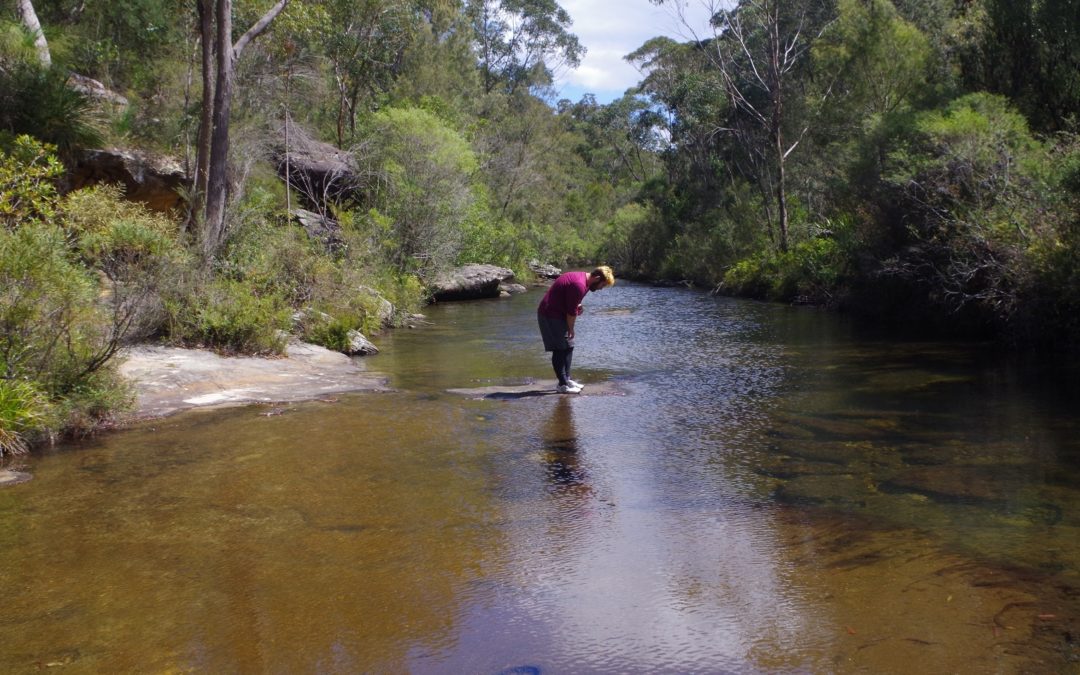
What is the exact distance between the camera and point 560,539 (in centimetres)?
611

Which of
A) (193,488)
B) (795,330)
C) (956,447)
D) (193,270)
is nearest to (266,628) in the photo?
(193,488)

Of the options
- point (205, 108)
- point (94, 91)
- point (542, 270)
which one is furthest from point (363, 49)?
point (205, 108)

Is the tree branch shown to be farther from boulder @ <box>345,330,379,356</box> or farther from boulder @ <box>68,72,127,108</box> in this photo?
boulder @ <box>345,330,379,356</box>

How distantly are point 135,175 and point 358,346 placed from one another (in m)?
7.62

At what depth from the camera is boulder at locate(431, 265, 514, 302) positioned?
30.1m

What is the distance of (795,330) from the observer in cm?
2045

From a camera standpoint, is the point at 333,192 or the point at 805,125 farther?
the point at 805,125

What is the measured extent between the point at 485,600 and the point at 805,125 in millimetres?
36680

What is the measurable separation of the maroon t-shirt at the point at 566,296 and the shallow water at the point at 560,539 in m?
1.17

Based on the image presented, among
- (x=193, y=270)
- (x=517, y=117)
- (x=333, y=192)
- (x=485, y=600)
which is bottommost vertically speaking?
(x=485, y=600)

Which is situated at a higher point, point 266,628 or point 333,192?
point 333,192

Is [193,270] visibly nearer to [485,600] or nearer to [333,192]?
[485,600]

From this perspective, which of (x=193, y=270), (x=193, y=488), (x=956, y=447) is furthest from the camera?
(x=193, y=270)

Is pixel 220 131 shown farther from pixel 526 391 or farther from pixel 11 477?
pixel 11 477
